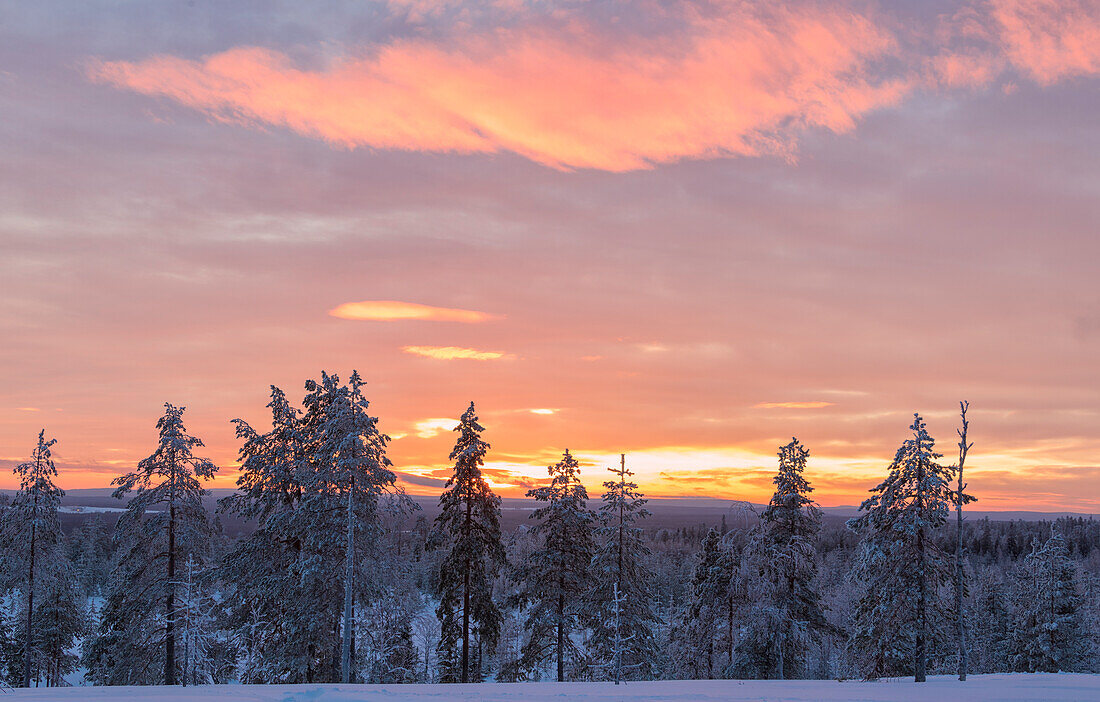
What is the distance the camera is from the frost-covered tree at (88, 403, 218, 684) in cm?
3144

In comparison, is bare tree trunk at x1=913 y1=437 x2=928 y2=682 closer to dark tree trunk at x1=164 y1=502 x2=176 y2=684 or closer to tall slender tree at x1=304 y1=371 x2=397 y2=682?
tall slender tree at x1=304 y1=371 x2=397 y2=682

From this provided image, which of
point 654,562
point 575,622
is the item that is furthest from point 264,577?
point 654,562

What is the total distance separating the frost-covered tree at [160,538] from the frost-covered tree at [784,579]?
2559cm

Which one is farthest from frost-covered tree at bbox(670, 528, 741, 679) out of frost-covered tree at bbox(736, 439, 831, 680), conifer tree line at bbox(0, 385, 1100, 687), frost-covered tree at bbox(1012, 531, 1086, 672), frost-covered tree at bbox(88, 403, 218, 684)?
frost-covered tree at bbox(88, 403, 218, 684)

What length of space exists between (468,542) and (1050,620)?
40.7m

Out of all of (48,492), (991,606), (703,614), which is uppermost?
(48,492)

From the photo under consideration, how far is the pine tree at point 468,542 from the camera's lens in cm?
3653

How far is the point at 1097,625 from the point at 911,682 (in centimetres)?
5391

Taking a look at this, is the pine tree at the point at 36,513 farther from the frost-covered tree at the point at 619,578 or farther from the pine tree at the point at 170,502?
the frost-covered tree at the point at 619,578

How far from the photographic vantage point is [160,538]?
106 ft

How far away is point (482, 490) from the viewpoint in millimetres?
37031

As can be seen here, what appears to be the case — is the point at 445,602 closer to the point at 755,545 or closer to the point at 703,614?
the point at 755,545

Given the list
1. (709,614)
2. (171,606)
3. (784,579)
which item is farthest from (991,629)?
(171,606)

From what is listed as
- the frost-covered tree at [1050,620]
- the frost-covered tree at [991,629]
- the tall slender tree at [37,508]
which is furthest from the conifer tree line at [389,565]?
the frost-covered tree at [991,629]
